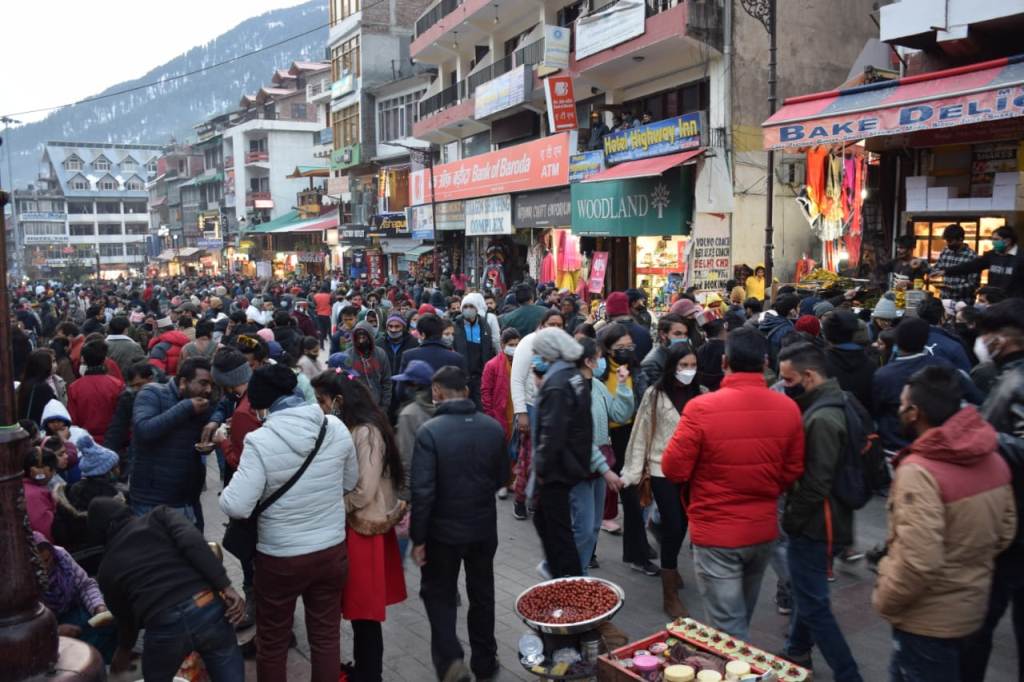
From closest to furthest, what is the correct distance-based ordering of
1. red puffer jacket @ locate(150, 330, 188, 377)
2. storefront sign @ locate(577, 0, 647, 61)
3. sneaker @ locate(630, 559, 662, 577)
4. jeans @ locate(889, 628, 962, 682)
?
jeans @ locate(889, 628, 962, 682)
sneaker @ locate(630, 559, 662, 577)
red puffer jacket @ locate(150, 330, 188, 377)
storefront sign @ locate(577, 0, 647, 61)

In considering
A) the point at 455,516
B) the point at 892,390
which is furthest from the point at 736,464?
the point at 892,390

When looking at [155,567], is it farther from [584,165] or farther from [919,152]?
[584,165]

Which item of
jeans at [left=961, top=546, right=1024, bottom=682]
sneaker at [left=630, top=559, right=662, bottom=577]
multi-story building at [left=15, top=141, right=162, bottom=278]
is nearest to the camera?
jeans at [left=961, top=546, right=1024, bottom=682]

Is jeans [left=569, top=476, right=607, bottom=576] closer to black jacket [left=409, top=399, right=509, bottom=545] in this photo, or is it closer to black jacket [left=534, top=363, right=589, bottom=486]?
black jacket [left=534, top=363, right=589, bottom=486]

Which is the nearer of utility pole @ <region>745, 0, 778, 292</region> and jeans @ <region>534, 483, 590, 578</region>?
jeans @ <region>534, 483, 590, 578</region>

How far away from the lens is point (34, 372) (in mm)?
6977

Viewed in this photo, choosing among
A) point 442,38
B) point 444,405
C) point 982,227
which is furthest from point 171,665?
point 442,38

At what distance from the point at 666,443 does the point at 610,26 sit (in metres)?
13.6

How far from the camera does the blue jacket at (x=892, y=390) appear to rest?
5.84 meters

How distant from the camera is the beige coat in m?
4.33

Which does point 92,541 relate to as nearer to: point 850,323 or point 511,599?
point 511,599

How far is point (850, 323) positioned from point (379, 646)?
14.2 ft

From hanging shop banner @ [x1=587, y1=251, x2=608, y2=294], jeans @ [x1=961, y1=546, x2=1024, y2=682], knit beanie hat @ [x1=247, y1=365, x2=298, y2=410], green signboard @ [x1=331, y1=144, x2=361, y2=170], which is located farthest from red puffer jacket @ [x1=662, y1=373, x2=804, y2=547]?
green signboard @ [x1=331, y1=144, x2=361, y2=170]

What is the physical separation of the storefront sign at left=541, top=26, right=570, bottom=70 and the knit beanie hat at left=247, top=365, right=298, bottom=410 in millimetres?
Answer: 16479
